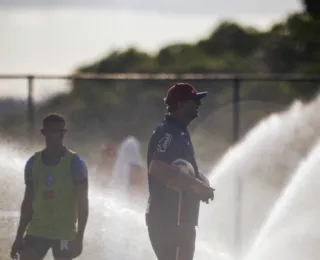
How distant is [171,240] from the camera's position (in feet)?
20.6

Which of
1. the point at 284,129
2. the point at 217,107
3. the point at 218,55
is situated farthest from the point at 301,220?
the point at 218,55

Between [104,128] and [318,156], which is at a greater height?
[104,128]

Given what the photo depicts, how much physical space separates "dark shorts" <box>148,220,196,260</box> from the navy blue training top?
0.16ft

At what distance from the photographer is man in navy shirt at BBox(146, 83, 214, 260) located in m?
6.14

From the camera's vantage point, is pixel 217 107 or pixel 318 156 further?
pixel 217 107

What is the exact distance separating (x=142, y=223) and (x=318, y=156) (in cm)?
225

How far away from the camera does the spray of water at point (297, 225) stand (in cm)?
898

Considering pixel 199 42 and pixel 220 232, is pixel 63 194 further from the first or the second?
pixel 199 42

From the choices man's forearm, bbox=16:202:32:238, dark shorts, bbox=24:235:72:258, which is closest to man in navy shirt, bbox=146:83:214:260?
dark shorts, bbox=24:235:72:258

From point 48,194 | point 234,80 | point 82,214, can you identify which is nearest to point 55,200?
point 48,194

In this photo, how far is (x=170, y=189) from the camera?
621 cm

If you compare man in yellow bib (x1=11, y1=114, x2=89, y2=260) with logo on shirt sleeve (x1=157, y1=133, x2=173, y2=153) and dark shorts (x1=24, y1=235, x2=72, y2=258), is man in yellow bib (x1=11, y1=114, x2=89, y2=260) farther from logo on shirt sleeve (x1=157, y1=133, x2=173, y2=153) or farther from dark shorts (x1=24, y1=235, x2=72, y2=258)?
logo on shirt sleeve (x1=157, y1=133, x2=173, y2=153)

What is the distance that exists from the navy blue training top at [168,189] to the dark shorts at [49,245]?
55 centimetres

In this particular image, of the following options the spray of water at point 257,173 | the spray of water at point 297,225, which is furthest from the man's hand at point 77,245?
the spray of water at point 257,173
